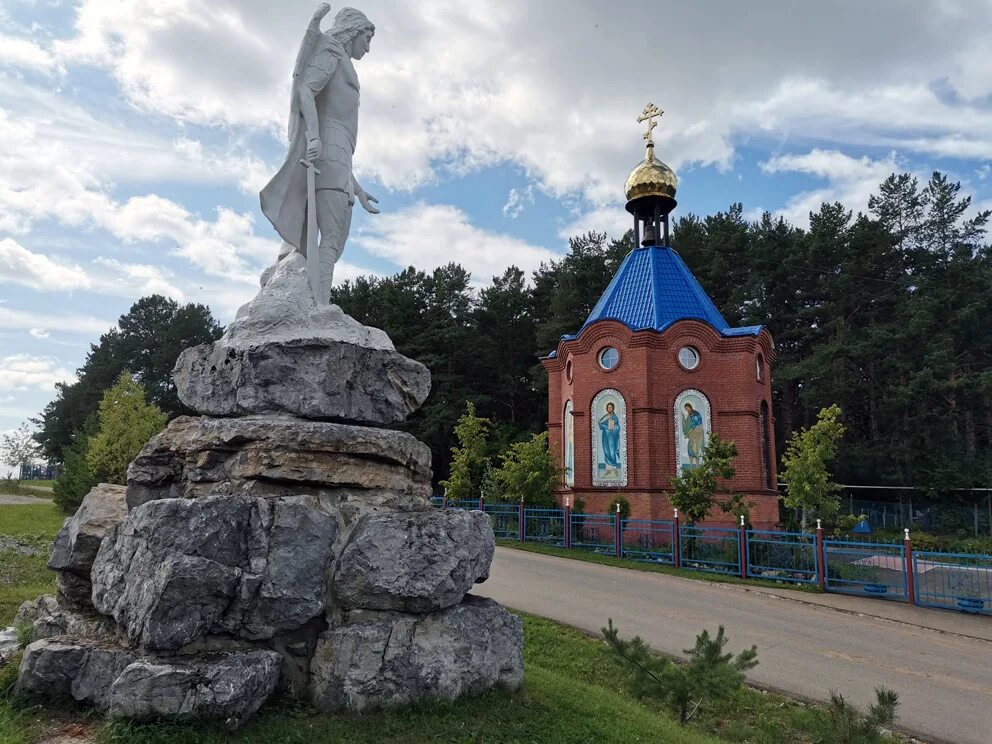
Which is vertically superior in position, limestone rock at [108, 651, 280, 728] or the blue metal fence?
limestone rock at [108, 651, 280, 728]

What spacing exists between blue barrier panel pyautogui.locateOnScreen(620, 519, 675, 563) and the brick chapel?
5.80ft

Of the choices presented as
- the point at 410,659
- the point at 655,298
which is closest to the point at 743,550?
the point at 655,298

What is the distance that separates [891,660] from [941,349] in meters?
24.2

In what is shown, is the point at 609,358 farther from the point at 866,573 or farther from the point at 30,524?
the point at 30,524

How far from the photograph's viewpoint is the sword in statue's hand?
17.8 ft

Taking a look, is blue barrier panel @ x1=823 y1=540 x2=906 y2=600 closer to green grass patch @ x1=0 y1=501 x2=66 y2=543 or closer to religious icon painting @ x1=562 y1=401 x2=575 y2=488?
religious icon painting @ x1=562 y1=401 x2=575 y2=488

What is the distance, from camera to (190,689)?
3.33 m

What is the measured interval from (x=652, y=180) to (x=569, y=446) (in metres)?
9.28

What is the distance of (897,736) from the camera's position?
5.79 m

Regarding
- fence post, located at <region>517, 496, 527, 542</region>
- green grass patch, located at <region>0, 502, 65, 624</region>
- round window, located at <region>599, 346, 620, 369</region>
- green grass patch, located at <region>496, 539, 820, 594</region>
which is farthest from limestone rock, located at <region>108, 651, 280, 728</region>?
round window, located at <region>599, 346, 620, 369</region>

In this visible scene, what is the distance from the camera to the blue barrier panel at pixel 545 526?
56.4 feet

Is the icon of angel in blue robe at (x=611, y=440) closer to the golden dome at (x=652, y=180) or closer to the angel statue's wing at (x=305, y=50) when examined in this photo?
the golden dome at (x=652, y=180)

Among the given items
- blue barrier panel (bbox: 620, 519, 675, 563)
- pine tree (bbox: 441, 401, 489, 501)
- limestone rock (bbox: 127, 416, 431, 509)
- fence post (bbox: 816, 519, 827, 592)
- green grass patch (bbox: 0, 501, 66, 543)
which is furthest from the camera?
pine tree (bbox: 441, 401, 489, 501)

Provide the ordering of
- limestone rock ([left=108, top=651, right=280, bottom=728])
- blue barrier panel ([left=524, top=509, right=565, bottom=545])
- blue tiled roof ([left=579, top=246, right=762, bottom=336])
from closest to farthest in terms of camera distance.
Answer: limestone rock ([left=108, top=651, right=280, bottom=728]), blue barrier panel ([left=524, top=509, right=565, bottom=545]), blue tiled roof ([left=579, top=246, right=762, bottom=336])
